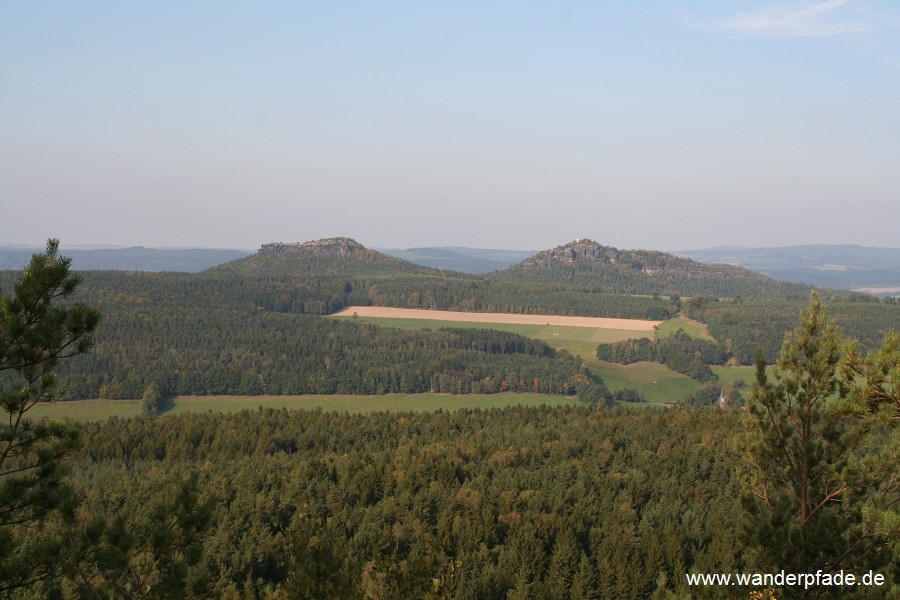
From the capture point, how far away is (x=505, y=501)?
170 ft

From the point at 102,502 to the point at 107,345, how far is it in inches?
3711

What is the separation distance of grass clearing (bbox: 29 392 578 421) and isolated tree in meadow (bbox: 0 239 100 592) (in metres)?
88.6

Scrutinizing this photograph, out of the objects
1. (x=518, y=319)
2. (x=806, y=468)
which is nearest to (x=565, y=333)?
(x=518, y=319)

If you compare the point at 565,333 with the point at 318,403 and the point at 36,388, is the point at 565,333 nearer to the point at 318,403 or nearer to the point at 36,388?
the point at 318,403

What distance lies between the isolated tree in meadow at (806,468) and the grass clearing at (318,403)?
3216 inches

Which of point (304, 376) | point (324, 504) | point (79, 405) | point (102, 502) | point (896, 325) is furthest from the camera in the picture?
point (896, 325)

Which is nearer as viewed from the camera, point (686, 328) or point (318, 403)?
point (318, 403)

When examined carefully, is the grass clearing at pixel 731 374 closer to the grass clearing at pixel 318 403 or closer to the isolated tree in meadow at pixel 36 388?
the grass clearing at pixel 318 403

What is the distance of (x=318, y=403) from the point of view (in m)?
Answer: 113

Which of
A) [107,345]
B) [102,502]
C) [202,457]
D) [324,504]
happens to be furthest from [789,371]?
[107,345]

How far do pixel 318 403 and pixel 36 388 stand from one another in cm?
9864

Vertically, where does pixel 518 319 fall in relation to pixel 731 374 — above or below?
above

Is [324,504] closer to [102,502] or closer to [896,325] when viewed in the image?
[102,502]

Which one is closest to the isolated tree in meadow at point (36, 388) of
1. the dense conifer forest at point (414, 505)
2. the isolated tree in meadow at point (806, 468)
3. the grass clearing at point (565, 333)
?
the dense conifer forest at point (414, 505)
